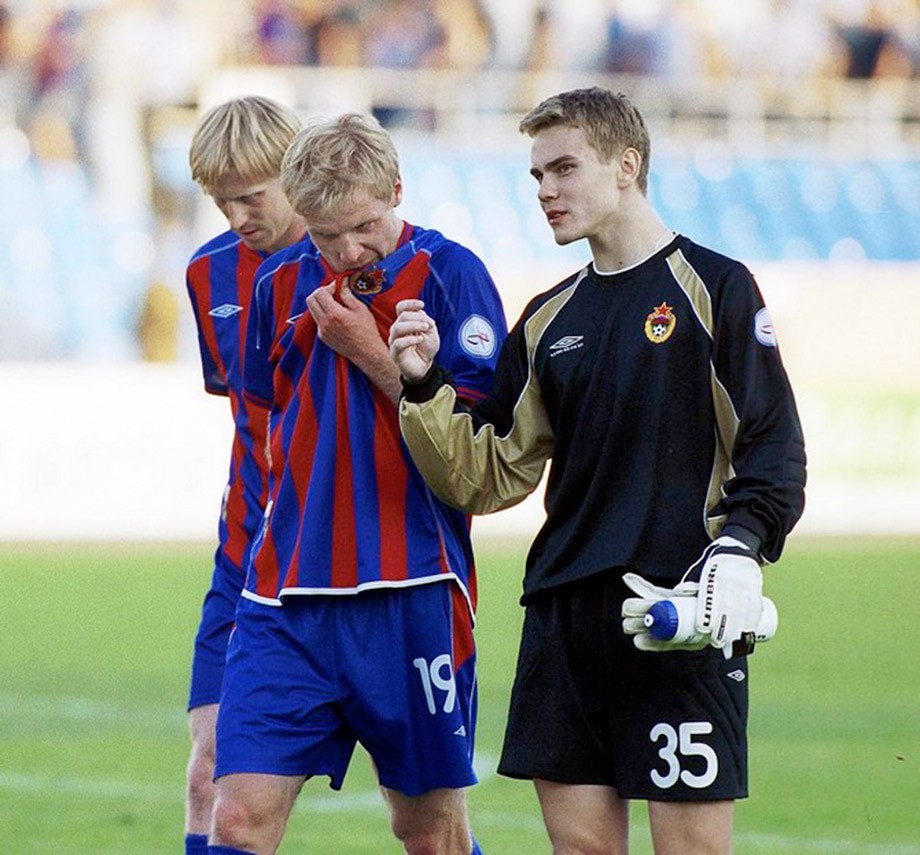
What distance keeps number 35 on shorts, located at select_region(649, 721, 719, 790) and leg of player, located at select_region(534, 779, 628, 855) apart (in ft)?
0.51

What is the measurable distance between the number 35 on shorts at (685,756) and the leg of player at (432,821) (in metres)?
0.70

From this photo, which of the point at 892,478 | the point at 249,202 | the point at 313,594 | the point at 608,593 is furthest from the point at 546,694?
the point at 892,478

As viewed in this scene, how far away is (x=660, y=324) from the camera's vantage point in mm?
4145

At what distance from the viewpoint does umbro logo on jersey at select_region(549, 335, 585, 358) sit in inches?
166

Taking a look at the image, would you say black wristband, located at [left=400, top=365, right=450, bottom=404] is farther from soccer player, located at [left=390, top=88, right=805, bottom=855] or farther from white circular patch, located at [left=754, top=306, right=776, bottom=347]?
white circular patch, located at [left=754, top=306, right=776, bottom=347]

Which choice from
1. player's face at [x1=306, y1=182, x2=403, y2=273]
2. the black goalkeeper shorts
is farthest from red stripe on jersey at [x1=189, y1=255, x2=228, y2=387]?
the black goalkeeper shorts

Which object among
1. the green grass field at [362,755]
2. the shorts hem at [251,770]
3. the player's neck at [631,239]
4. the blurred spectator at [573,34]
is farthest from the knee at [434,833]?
the blurred spectator at [573,34]

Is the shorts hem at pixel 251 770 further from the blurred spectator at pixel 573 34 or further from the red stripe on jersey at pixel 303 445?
the blurred spectator at pixel 573 34

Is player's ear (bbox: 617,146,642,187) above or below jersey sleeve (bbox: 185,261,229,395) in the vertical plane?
above

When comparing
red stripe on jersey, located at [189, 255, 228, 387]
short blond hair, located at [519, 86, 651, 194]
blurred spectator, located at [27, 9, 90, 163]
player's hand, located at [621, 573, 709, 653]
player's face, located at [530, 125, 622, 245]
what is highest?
blurred spectator, located at [27, 9, 90, 163]

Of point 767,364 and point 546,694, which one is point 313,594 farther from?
point 767,364

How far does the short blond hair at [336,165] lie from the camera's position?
430 centimetres

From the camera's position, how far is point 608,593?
414cm

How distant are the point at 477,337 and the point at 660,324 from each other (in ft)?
1.72
